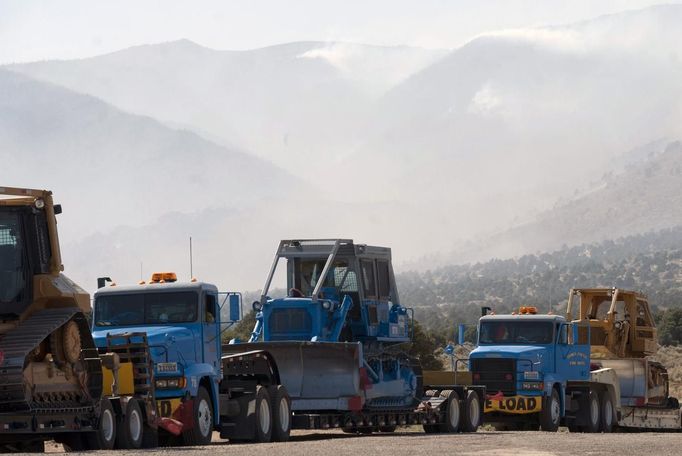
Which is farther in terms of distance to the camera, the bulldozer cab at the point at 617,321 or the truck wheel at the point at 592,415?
the bulldozer cab at the point at 617,321

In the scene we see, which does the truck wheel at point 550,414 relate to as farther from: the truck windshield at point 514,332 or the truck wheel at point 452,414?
the truck wheel at point 452,414

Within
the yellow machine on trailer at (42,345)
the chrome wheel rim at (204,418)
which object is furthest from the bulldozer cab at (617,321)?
the yellow machine on trailer at (42,345)

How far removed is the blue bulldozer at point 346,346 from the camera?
29766mm

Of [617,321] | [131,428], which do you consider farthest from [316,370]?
[617,321]

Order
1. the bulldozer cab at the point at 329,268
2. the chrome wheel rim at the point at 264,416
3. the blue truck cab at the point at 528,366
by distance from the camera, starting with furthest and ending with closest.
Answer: the blue truck cab at the point at 528,366 < the bulldozer cab at the point at 329,268 < the chrome wheel rim at the point at 264,416

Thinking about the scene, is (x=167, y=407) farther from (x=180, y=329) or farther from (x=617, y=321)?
(x=617, y=321)

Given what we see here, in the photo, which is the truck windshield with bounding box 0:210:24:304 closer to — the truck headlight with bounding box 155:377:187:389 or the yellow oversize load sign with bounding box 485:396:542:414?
the truck headlight with bounding box 155:377:187:389

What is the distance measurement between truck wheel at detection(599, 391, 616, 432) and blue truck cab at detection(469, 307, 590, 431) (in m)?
1.00

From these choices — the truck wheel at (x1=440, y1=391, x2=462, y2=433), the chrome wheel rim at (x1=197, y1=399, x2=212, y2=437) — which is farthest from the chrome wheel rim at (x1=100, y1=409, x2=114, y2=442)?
the truck wheel at (x1=440, y1=391, x2=462, y2=433)

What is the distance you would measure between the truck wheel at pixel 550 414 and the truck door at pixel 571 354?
744 mm

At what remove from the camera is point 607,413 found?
3834cm

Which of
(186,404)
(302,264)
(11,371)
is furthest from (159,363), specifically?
(302,264)

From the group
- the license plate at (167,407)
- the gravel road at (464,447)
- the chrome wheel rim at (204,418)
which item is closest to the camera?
the gravel road at (464,447)

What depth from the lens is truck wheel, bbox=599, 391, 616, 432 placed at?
38.1 m
